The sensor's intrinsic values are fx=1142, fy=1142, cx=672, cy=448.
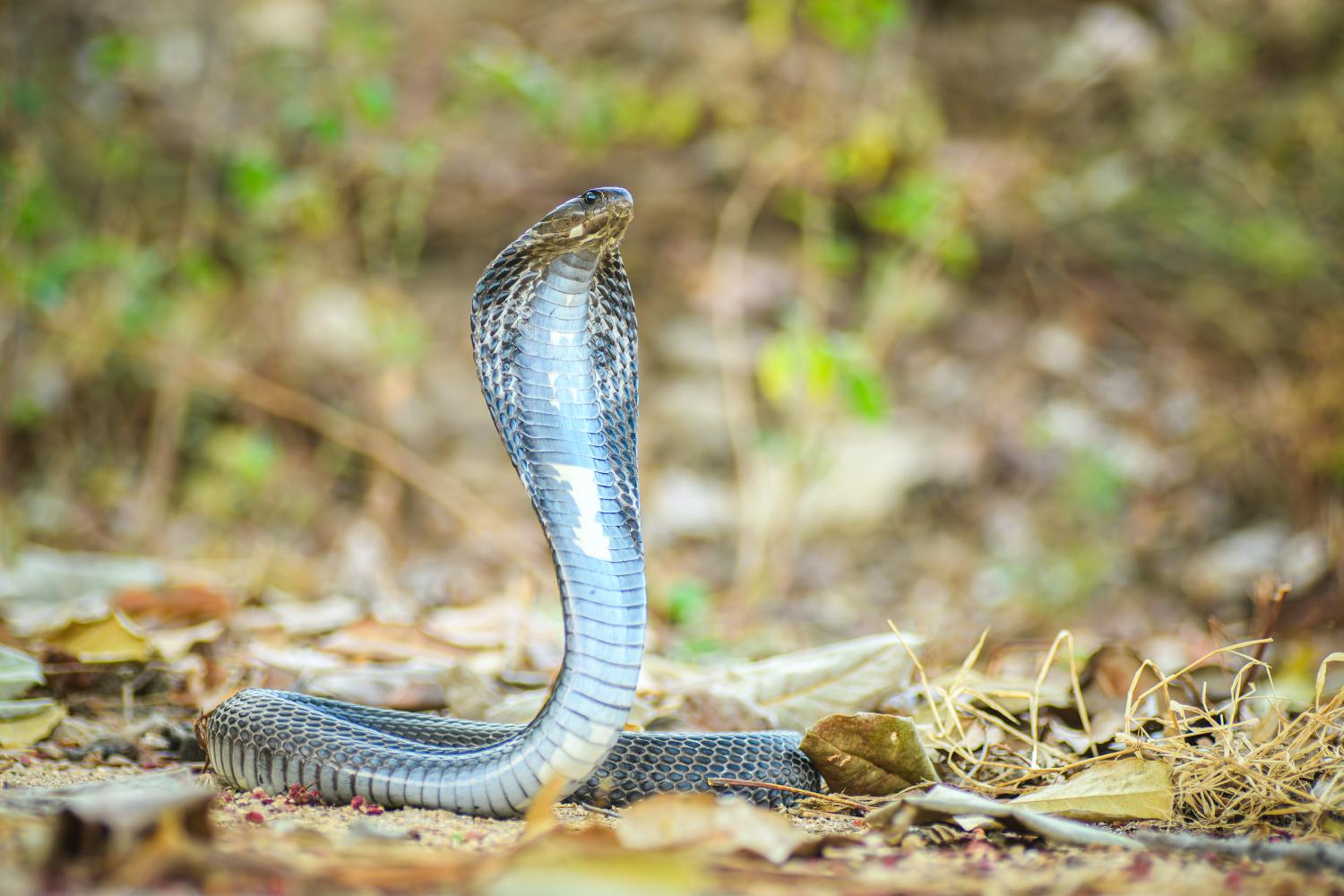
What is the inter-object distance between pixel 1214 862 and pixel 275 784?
1870mm

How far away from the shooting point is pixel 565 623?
2289 mm

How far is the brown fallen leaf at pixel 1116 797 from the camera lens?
235cm

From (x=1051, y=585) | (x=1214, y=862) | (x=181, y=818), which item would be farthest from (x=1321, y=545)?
(x=181, y=818)

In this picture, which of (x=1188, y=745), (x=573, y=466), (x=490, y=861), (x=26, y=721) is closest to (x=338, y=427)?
(x=26, y=721)

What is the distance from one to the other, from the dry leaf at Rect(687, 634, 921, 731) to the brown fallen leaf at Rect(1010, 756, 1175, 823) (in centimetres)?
86

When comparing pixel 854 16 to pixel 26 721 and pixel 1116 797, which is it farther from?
pixel 26 721

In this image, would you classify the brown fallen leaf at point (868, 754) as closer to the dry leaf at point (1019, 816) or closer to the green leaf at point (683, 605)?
the dry leaf at point (1019, 816)

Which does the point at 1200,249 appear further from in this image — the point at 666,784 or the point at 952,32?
the point at 666,784

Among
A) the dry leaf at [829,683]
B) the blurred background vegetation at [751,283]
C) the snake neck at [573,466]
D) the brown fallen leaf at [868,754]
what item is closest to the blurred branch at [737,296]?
the blurred background vegetation at [751,283]

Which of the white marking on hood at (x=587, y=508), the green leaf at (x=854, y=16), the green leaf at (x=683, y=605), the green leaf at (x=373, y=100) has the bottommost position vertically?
the green leaf at (x=683, y=605)

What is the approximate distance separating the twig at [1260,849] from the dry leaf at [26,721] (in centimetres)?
262

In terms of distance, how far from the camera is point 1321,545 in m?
6.84

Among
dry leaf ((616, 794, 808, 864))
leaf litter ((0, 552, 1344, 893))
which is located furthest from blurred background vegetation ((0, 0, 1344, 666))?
dry leaf ((616, 794, 808, 864))

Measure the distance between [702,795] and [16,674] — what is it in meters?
2.21
